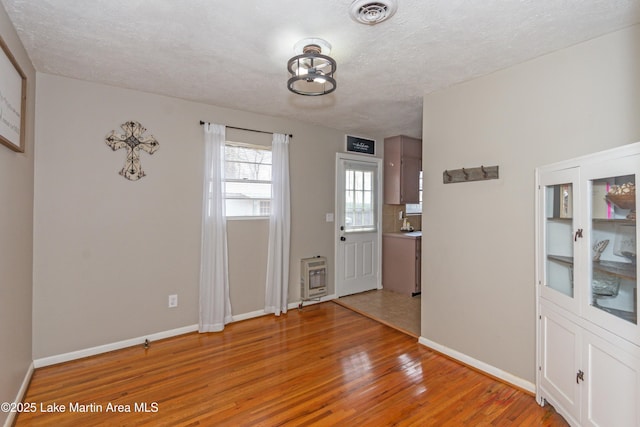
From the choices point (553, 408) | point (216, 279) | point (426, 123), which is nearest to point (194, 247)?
point (216, 279)

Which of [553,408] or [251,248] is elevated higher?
[251,248]

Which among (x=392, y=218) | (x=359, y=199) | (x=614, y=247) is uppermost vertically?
(x=359, y=199)

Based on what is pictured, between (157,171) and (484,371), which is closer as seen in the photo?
(484,371)

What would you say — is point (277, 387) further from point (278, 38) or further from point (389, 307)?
point (278, 38)

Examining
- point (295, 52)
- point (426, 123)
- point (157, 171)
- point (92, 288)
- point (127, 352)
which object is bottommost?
point (127, 352)

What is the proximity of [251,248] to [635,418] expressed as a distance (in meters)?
3.38

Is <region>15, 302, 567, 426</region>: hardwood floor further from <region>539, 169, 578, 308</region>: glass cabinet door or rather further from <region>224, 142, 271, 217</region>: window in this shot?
<region>224, 142, 271, 217</region>: window

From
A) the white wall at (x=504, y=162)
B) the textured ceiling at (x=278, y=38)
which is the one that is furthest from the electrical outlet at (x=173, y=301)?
the white wall at (x=504, y=162)

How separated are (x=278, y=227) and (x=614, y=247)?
309cm

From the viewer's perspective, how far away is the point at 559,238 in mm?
2096

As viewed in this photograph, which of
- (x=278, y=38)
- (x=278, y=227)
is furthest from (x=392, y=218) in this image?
(x=278, y=38)

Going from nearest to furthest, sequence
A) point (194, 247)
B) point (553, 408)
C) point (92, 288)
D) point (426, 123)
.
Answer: point (553, 408) → point (92, 288) → point (426, 123) → point (194, 247)

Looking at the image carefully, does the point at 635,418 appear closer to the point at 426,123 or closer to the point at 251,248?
the point at 426,123

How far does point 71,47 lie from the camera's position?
2.26 m
